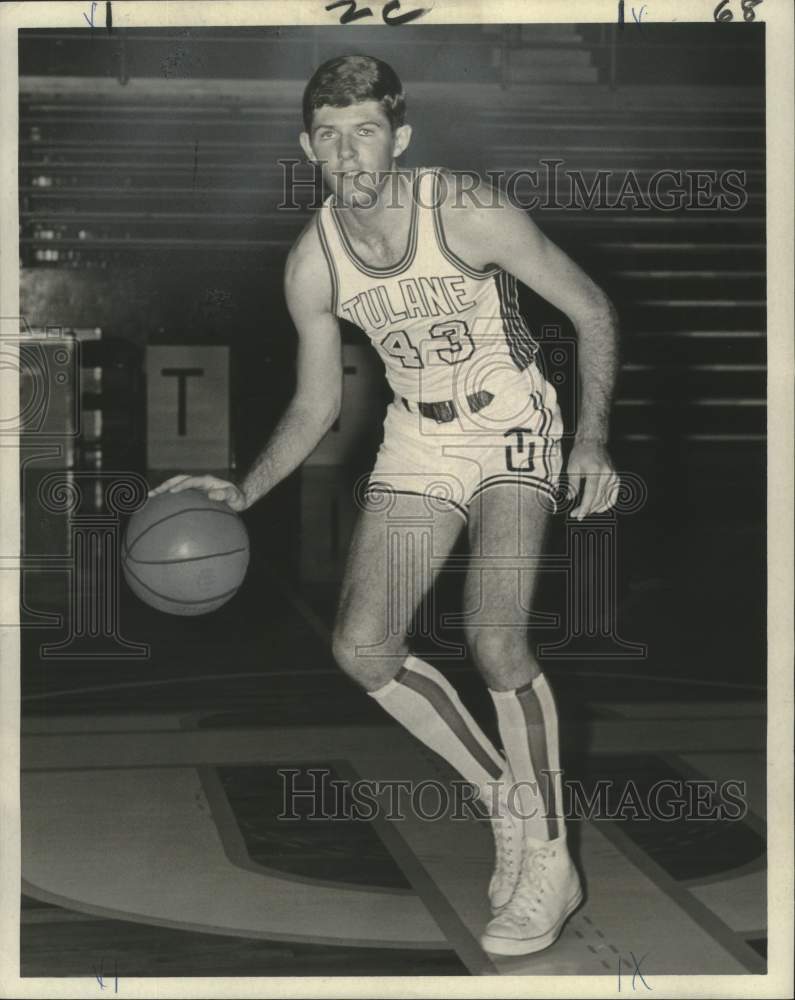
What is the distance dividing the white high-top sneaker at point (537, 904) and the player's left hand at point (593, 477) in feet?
2.78

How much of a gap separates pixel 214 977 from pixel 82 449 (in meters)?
10.9

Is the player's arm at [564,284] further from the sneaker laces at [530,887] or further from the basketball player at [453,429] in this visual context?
the sneaker laces at [530,887]

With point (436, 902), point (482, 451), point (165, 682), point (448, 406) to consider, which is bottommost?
point (436, 902)

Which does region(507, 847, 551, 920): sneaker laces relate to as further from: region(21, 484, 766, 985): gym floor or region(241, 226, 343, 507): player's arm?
region(241, 226, 343, 507): player's arm

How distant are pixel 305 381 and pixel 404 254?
16.8 inches

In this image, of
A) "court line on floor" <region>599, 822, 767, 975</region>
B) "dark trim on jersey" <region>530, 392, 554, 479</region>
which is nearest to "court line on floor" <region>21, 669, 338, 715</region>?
"court line on floor" <region>599, 822, 767, 975</region>

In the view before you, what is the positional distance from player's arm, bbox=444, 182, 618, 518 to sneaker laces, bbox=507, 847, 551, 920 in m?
0.91

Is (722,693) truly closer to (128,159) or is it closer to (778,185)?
(778,185)

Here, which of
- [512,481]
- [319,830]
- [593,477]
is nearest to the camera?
[593,477]

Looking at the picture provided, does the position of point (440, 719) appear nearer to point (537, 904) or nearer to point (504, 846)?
point (504, 846)

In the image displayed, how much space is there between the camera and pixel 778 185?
385 centimetres

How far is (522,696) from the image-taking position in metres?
3.99

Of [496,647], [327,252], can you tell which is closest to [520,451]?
[496,647]

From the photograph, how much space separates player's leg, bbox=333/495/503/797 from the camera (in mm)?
3994
